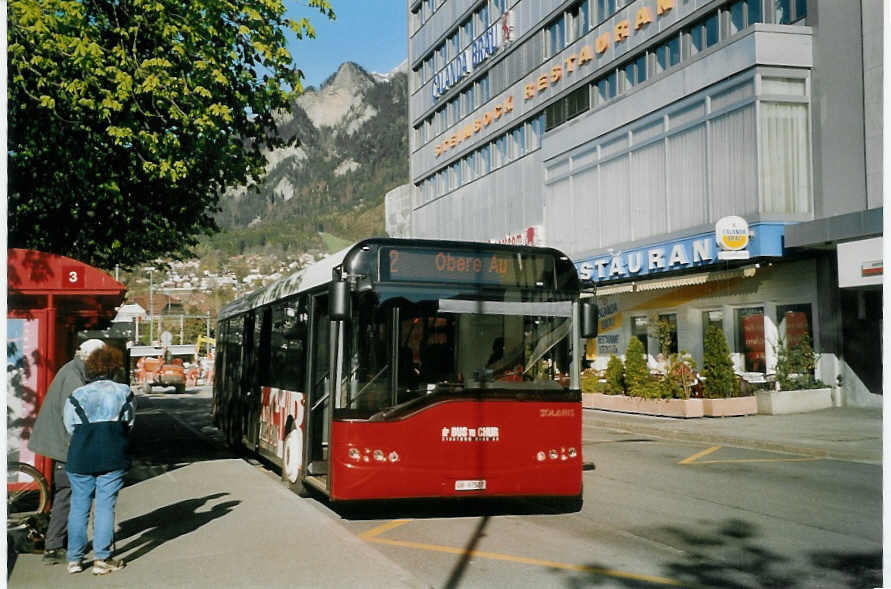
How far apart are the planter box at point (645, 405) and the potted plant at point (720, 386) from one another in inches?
12.3

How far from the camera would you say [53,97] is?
11492 mm

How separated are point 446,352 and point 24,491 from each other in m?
3.90

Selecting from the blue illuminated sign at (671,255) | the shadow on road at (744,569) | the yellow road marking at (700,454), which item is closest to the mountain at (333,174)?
the yellow road marking at (700,454)

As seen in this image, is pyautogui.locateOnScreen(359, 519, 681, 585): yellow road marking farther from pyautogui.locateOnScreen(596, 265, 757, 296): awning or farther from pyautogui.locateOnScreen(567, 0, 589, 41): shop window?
pyautogui.locateOnScreen(567, 0, 589, 41): shop window

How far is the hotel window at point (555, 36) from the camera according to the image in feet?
120

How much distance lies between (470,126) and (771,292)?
23.3 m

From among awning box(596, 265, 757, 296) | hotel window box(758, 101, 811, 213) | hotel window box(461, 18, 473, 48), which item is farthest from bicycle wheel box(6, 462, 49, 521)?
hotel window box(461, 18, 473, 48)

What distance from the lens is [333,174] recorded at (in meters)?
97.9

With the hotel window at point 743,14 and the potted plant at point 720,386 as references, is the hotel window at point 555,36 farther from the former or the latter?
the potted plant at point 720,386

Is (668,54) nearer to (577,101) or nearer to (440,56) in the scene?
(577,101)

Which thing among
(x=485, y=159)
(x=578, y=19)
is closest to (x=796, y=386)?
(x=578, y=19)

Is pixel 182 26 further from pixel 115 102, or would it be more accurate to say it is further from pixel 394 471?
pixel 394 471

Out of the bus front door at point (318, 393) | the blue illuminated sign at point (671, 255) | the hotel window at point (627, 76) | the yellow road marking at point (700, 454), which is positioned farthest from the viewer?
the hotel window at point (627, 76)

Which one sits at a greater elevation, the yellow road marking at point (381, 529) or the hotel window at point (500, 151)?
the hotel window at point (500, 151)
